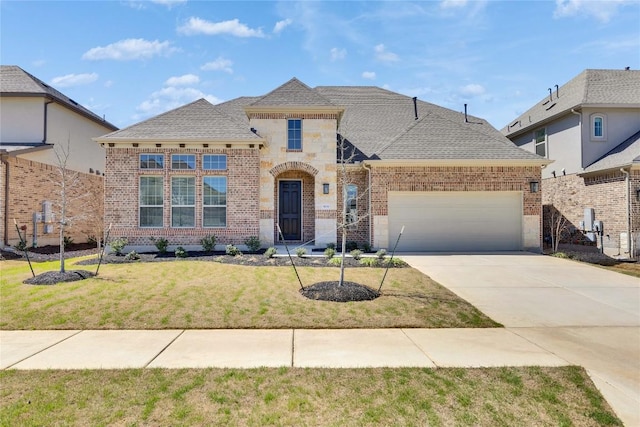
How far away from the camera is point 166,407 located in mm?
3121

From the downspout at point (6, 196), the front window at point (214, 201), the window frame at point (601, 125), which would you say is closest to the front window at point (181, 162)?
the front window at point (214, 201)

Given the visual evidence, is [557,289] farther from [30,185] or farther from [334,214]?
[30,185]

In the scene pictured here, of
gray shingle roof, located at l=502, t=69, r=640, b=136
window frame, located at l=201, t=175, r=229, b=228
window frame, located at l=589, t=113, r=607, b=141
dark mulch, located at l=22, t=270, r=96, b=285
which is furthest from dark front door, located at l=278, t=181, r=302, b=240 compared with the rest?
window frame, located at l=589, t=113, r=607, b=141

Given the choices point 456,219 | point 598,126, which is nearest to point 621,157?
point 598,126

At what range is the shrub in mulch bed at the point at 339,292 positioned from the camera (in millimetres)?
6785

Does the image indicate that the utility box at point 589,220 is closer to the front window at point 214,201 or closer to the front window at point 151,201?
the front window at point 214,201

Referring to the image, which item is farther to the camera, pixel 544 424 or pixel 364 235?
pixel 364 235

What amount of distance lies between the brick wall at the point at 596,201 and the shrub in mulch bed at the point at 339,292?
12.1 meters

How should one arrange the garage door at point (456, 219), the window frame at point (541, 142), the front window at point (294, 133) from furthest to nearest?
the window frame at point (541, 142) → the front window at point (294, 133) → the garage door at point (456, 219)

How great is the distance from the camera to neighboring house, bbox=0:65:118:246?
1292cm

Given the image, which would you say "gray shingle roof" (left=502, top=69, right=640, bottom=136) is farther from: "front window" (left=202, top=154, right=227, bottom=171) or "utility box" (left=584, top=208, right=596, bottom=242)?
"front window" (left=202, top=154, right=227, bottom=171)

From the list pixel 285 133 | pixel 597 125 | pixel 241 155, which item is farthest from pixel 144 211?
pixel 597 125

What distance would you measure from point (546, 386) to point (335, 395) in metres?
2.27

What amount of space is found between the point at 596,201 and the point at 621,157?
6.31ft
